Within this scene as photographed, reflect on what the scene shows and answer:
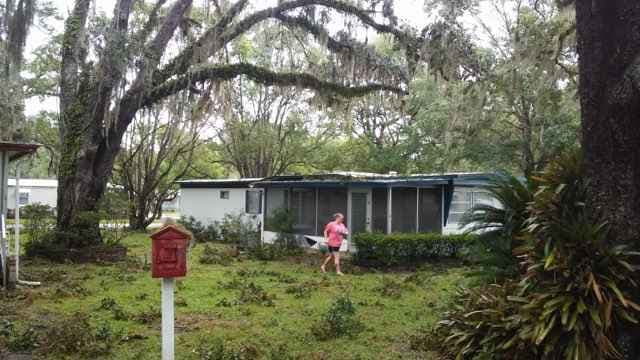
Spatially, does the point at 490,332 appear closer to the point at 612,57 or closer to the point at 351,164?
the point at 612,57

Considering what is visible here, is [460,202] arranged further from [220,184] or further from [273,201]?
[220,184]

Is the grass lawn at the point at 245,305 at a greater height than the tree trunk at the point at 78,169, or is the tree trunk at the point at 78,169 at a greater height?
the tree trunk at the point at 78,169

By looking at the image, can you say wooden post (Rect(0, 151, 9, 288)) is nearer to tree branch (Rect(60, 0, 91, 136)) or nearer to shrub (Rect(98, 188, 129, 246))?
tree branch (Rect(60, 0, 91, 136))

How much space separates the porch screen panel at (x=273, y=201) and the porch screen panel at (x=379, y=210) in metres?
3.70

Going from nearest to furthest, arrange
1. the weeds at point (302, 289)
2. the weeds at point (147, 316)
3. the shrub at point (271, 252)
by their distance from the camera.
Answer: the weeds at point (147, 316)
the weeds at point (302, 289)
the shrub at point (271, 252)

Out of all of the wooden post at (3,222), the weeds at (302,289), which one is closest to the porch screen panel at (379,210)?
the weeds at (302,289)

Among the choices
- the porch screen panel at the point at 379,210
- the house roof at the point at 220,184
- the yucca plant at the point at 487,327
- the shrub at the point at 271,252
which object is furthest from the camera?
the house roof at the point at 220,184

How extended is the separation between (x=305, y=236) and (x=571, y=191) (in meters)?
13.1

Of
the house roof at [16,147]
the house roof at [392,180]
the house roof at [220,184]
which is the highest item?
the house roof at [16,147]

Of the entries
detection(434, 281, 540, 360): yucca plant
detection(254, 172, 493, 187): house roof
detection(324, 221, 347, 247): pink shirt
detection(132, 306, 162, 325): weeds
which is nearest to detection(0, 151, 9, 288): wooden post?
detection(132, 306, 162, 325): weeds

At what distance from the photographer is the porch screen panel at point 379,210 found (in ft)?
51.1

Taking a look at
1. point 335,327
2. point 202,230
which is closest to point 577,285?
point 335,327

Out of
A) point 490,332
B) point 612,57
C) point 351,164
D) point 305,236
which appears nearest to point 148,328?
point 490,332

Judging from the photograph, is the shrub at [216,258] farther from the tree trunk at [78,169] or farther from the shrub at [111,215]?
the tree trunk at [78,169]
